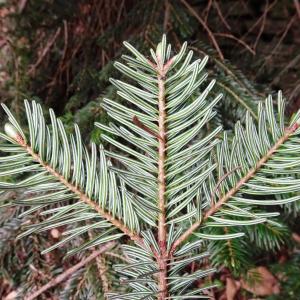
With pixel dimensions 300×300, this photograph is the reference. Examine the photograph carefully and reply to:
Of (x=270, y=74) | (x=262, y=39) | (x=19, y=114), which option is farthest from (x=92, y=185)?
(x=262, y=39)

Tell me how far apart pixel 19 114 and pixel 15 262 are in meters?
0.31

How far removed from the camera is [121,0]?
127 centimetres

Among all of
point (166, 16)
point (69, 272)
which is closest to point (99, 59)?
point (166, 16)

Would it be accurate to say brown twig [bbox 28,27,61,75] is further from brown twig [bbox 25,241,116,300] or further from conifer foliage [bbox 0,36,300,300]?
conifer foliage [bbox 0,36,300,300]

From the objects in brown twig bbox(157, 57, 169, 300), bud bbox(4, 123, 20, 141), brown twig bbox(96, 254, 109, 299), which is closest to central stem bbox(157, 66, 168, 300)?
brown twig bbox(157, 57, 169, 300)

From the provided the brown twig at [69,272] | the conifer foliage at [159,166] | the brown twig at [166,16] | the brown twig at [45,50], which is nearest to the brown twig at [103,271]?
the brown twig at [69,272]

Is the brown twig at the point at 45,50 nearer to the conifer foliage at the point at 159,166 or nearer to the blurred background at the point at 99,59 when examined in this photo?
the blurred background at the point at 99,59

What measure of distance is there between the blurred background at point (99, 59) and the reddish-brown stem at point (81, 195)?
0.31 m

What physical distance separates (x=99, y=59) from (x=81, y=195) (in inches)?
34.2

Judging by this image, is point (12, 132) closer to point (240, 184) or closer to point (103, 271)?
point (240, 184)

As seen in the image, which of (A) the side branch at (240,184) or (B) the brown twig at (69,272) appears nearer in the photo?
(A) the side branch at (240,184)

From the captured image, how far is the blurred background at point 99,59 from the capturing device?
2.48 ft

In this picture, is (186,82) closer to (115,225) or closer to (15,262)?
(115,225)

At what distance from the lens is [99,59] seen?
46.5 inches
